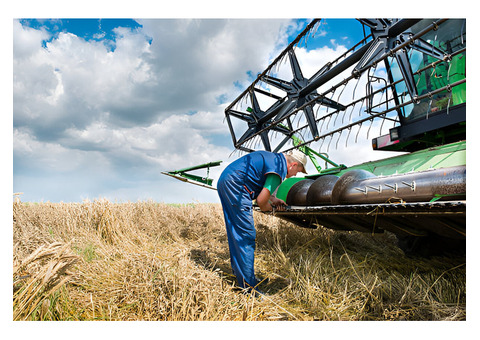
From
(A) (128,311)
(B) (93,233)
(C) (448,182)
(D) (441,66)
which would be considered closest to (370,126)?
(D) (441,66)

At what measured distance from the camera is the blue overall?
8.80 feet

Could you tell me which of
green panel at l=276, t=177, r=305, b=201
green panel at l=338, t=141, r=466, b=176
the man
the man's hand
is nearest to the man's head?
the man

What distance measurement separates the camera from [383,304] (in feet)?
7.54

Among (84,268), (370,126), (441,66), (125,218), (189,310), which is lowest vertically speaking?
(189,310)

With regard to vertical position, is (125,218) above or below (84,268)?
above

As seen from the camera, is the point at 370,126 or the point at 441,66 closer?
the point at 441,66

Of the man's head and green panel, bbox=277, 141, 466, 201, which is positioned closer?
green panel, bbox=277, 141, 466, 201

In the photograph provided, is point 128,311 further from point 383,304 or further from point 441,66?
point 441,66

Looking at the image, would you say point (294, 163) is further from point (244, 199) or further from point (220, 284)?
point (220, 284)

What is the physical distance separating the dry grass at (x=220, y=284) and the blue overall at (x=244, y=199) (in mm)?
207

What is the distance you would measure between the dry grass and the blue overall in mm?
207

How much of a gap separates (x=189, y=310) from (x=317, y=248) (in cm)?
228

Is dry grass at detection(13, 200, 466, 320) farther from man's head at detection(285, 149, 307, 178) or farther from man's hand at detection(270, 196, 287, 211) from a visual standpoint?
man's head at detection(285, 149, 307, 178)

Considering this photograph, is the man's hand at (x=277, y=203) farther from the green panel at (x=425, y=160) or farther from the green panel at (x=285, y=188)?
the green panel at (x=425, y=160)
